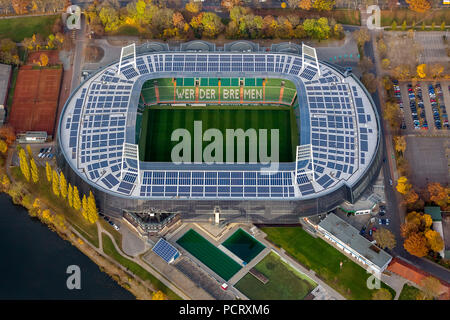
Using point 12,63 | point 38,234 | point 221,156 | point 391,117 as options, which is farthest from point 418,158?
point 12,63

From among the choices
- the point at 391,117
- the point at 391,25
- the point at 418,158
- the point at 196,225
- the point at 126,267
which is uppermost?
the point at 391,25

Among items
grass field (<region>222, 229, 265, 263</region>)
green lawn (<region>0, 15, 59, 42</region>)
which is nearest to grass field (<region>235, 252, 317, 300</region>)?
grass field (<region>222, 229, 265, 263</region>)

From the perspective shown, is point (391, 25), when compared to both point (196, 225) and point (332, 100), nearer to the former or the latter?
point (332, 100)

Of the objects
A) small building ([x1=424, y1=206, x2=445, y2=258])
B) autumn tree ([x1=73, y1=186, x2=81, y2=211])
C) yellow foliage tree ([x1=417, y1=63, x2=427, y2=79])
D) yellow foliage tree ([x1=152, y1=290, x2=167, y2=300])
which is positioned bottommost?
yellow foliage tree ([x1=152, y1=290, x2=167, y2=300])

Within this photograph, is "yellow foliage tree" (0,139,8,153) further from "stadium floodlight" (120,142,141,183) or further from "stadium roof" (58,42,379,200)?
"stadium floodlight" (120,142,141,183)

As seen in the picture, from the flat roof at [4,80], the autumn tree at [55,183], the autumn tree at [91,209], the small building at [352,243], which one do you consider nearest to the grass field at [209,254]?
the autumn tree at [91,209]

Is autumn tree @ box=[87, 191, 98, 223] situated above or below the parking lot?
below
